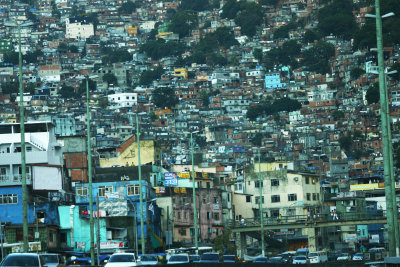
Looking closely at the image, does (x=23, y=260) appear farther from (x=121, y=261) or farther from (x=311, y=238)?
(x=311, y=238)

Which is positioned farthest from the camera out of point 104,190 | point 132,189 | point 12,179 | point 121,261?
point 104,190

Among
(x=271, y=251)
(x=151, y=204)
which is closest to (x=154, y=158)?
(x=271, y=251)

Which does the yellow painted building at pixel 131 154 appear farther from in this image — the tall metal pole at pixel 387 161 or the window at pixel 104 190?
the tall metal pole at pixel 387 161

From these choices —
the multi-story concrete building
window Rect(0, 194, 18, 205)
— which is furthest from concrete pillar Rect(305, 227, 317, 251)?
window Rect(0, 194, 18, 205)

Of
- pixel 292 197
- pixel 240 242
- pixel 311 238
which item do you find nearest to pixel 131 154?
pixel 292 197

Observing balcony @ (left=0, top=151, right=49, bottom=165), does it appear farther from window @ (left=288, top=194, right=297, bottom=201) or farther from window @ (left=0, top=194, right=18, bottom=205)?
window @ (left=288, top=194, right=297, bottom=201)

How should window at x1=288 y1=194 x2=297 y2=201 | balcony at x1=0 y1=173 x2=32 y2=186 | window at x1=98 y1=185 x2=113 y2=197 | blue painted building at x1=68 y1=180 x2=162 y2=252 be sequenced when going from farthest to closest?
window at x1=288 y1=194 x2=297 y2=201, window at x1=98 y1=185 x2=113 y2=197, balcony at x1=0 y1=173 x2=32 y2=186, blue painted building at x1=68 y1=180 x2=162 y2=252
